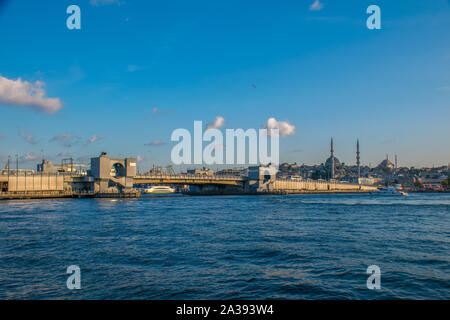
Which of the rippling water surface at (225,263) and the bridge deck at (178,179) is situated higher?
the bridge deck at (178,179)

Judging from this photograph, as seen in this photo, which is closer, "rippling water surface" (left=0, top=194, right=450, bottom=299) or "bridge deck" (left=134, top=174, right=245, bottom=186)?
"rippling water surface" (left=0, top=194, right=450, bottom=299)

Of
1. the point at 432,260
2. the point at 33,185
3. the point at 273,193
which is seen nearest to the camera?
the point at 432,260

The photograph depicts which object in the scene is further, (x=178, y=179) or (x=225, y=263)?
(x=178, y=179)

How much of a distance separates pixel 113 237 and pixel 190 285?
982 centimetres

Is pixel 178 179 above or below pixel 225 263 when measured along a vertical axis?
above

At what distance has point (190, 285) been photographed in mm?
9156

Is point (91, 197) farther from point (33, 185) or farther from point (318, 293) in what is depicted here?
point (318, 293)

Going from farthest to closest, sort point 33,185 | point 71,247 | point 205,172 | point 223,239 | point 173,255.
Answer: point 205,172 < point 33,185 < point 223,239 < point 71,247 < point 173,255

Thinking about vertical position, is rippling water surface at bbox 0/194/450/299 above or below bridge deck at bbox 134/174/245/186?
below

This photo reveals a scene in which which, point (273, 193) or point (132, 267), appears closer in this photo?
point (132, 267)

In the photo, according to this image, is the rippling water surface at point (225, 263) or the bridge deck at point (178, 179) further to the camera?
the bridge deck at point (178, 179)
